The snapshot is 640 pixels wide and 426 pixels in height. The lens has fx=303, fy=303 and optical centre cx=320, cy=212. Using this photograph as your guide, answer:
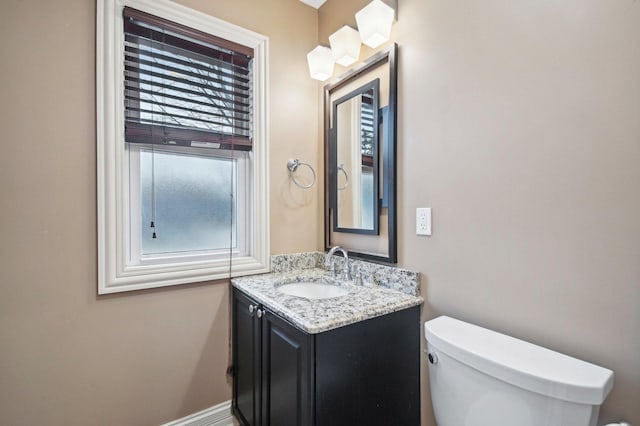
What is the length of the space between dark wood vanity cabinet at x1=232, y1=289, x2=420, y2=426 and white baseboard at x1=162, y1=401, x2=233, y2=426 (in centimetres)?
25

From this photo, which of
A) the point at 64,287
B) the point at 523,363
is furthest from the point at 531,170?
the point at 64,287

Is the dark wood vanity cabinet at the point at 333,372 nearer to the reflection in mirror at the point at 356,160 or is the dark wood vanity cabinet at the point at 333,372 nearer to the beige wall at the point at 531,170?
the beige wall at the point at 531,170

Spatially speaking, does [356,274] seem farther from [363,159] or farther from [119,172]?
[119,172]

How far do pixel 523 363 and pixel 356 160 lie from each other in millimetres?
1130

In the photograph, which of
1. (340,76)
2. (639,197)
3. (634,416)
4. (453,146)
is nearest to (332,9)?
(340,76)

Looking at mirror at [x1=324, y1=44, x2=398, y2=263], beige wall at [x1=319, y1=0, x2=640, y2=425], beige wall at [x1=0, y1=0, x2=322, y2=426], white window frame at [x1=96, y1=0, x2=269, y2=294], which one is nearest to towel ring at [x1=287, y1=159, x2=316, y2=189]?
mirror at [x1=324, y1=44, x2=398, y2=263]

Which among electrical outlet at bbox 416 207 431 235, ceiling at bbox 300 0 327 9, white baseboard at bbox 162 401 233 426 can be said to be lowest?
white baseboard at bbox 162 401 233 426

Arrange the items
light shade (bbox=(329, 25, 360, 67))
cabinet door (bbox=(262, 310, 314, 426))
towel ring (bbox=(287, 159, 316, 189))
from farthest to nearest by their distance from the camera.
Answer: towel ring (bbox=(287, 159, 316, 189)) → light shade (bbox=(329, 25, 360, 67)) → cabinet door (bbox=(262, 310, 314, 426))

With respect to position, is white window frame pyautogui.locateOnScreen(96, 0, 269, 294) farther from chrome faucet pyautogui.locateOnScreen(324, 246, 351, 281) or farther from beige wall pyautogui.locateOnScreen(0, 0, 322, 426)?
chrome faucet pyautogui.locateOnScreen(324, 246, 351, 281)

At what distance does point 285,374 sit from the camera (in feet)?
3.75

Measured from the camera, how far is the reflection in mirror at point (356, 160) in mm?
1522

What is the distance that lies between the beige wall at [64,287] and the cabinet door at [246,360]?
0.56 ft

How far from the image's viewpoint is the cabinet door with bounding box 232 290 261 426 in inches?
53.5

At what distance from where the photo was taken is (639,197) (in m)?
0.77
